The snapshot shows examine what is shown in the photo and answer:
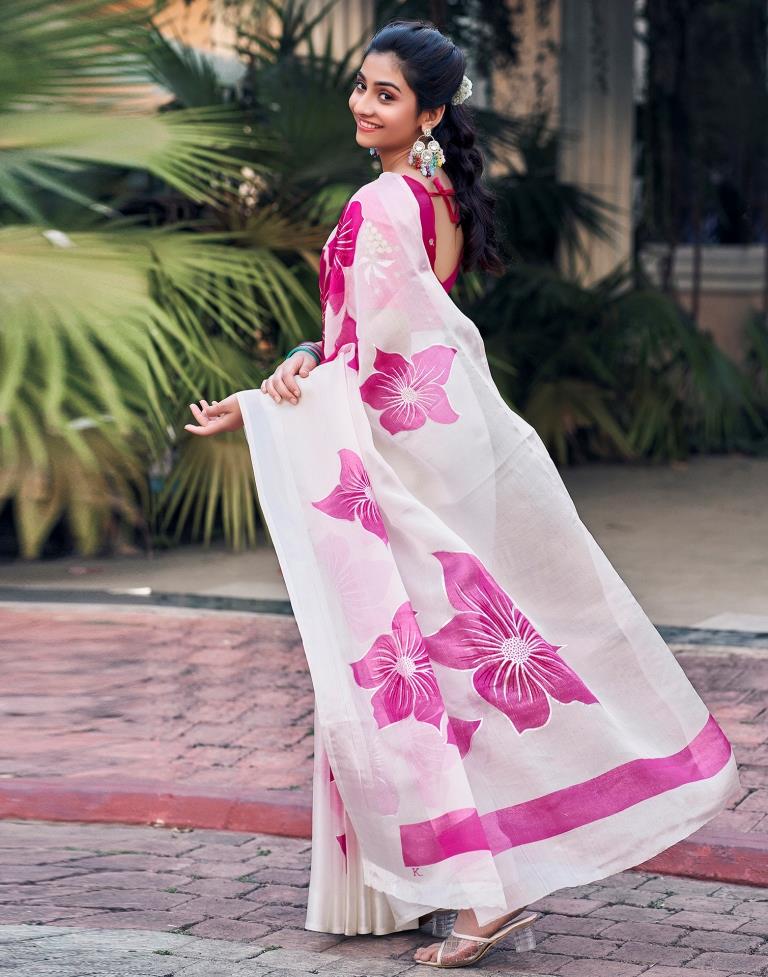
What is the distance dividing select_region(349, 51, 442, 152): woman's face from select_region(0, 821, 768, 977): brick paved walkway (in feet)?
5.37

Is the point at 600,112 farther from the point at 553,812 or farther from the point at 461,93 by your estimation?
the point at 553,812

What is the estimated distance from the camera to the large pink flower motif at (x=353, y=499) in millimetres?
3344

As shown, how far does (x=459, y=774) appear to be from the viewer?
326 centimetres

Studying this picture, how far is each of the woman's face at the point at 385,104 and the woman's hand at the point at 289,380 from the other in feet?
1.48

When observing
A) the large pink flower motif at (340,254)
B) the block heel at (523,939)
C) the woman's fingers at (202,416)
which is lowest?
the block heel at (523,939)

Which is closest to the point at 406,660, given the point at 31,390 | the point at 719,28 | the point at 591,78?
the point at 31,390

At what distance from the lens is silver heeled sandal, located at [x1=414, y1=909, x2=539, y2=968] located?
338 cm

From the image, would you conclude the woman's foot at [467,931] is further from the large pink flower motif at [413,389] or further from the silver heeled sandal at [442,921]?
the large pink flower motif at [413,389]

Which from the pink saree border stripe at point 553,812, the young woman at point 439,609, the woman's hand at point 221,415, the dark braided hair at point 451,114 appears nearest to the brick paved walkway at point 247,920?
the young woman at point 439,609

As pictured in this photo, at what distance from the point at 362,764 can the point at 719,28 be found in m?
9.75

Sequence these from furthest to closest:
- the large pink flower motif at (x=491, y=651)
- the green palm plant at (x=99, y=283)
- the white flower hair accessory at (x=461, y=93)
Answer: the green palm plant at (x=99, y=283), the white flower hair accessory at (x=461, y=93), the large pink flower motif at (x=491, y=651)

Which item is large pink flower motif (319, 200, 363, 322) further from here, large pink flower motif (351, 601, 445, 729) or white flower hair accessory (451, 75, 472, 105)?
large pink flower motif (351, 601, 445, 729)

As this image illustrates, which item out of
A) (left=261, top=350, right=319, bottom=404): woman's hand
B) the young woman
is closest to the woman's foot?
the young woman

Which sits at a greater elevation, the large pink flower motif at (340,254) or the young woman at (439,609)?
the large pink flower motif at (340,254)
